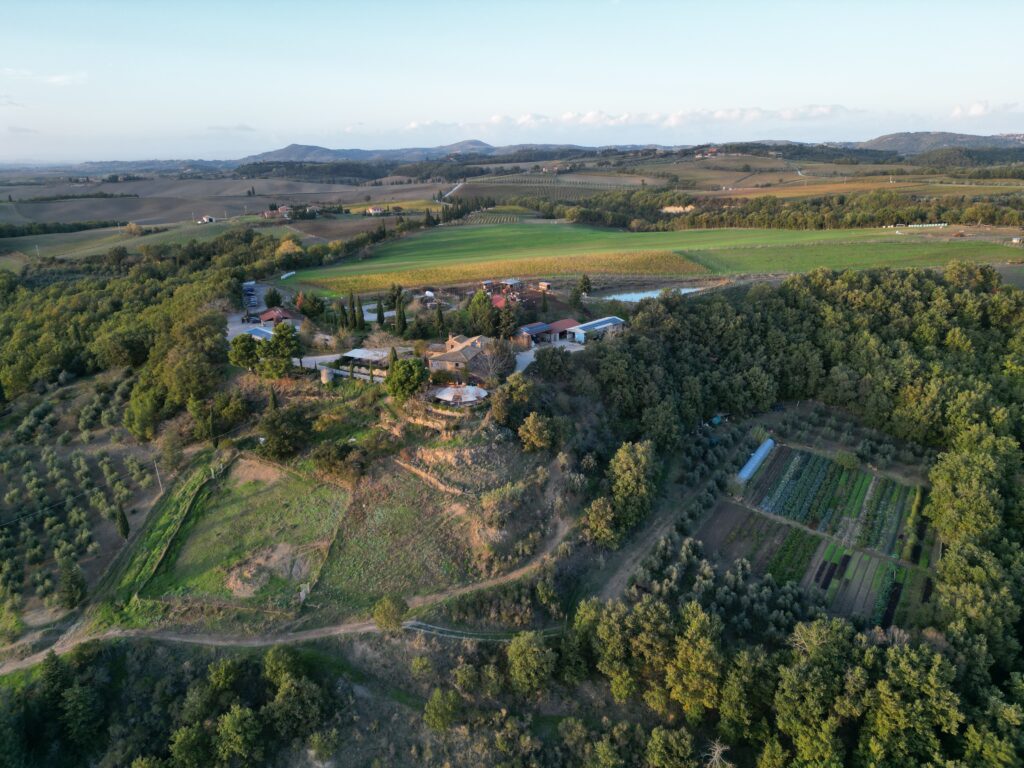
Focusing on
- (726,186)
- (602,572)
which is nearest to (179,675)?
(602,572)

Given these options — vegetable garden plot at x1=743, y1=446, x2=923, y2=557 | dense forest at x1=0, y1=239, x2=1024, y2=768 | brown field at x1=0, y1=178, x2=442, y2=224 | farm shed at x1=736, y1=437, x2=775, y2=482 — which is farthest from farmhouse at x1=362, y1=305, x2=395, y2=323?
brown field at x1=0, y1=178, x2=442, y2=224

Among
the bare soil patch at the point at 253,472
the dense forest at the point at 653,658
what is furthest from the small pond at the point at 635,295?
the bare soil patch at the point at 253,472

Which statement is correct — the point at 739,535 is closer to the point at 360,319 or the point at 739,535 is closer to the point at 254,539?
the point at 254,539

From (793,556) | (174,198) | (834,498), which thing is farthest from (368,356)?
(174,198)

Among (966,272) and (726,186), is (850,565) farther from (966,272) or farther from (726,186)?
(726,186)

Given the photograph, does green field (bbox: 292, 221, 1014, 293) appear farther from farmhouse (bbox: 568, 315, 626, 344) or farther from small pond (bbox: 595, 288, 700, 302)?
farmhouse (bbox: 568, 315, 626, 344)

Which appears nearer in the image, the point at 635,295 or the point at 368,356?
the point at 368,356

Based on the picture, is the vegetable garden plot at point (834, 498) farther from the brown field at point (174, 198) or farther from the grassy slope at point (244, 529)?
the brown field at point (174, 198)
